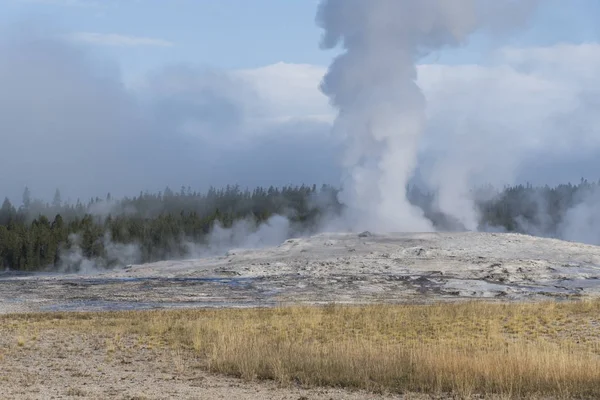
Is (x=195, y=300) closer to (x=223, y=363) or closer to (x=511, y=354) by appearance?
(x=223, y=363)

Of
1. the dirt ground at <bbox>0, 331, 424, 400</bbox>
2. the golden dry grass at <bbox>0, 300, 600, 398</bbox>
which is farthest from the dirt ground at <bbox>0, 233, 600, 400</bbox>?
the golden dry grass at <bbox>0, 300, 600, 398</bbox>

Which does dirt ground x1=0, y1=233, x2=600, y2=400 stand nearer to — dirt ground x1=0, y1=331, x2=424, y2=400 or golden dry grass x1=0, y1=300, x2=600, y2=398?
dirt ground x1=0, y1=331, x2=424, y2=400

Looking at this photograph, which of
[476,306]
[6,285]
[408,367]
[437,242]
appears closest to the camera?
[408,367]

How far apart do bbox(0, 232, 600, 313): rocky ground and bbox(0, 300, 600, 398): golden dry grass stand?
9351 millimetres

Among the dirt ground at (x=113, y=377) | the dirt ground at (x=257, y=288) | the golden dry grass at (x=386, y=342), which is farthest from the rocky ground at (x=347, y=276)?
the dirt ground at (x=113, y=377)

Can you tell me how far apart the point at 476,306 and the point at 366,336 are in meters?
11.2

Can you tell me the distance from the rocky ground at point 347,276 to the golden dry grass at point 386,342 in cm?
935

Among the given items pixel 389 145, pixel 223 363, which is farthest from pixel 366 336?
pixel 389 145

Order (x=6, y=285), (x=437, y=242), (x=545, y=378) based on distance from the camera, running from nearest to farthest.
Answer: (x=545, y=378) < (x=6, y=285) < (x=437, y=242)

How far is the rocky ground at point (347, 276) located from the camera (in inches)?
1902

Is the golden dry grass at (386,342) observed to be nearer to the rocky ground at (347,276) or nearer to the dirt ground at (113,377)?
the dirt ground at (113,377)

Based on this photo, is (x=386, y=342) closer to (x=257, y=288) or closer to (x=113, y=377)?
(x=113, y=377)

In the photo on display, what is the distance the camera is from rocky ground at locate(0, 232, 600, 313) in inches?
1902

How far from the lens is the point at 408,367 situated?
2003 cm
